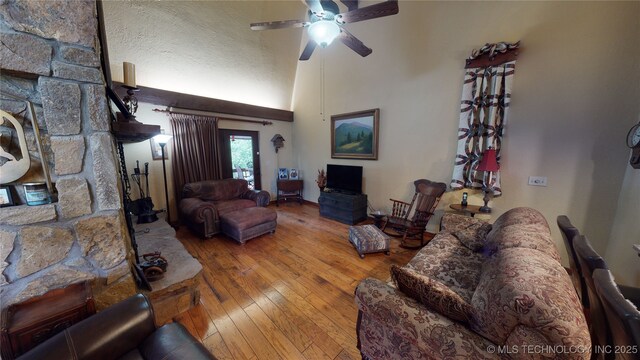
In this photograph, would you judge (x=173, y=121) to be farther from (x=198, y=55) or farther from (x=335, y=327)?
(x=335, y=327)

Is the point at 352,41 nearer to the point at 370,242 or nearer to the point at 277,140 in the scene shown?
the point at 370,242

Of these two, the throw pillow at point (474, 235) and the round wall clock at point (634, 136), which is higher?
the round wall clock at point (634, 136)

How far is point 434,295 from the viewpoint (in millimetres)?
1002

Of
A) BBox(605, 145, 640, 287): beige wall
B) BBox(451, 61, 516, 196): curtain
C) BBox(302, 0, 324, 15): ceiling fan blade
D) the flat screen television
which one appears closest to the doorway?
the flat screen television

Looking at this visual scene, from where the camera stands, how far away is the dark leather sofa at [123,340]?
87cm

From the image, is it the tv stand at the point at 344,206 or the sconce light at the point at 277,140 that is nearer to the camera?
the tv stand at the point at 344,206

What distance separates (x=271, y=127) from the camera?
5.10 metres

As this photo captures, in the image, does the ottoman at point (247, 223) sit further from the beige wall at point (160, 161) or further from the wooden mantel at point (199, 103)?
the wooden mantel at point (199, 103)

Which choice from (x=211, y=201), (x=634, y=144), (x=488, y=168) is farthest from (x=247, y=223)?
(x=634, y=144)

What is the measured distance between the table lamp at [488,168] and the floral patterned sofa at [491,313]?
1.14m

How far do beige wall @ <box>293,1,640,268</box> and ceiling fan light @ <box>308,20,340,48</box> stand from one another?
1779mm

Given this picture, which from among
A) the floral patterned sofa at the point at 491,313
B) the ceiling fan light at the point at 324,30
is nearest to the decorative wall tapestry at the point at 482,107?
the floral patterned sofa at the point at 491,313

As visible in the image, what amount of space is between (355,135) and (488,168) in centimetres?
223

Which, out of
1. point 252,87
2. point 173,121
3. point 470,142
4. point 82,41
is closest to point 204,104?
point 173,121
